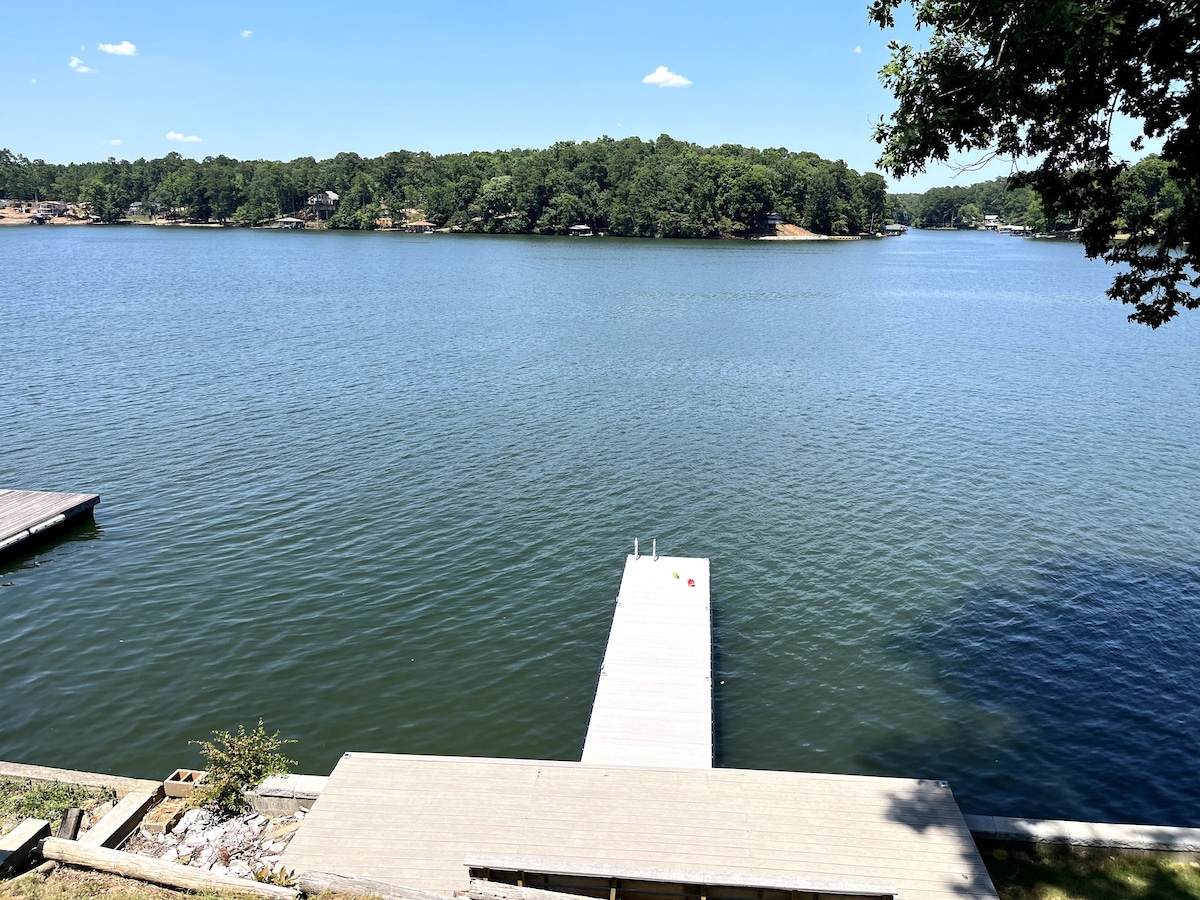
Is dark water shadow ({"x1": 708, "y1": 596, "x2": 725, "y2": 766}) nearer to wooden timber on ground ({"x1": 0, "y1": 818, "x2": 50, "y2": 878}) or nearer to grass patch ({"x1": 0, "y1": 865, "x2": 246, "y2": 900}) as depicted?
grass patch ({"x1": 0, "y1": 865, "x2": 246, "y2": 900})

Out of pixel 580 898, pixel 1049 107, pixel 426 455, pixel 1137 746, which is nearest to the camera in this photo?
pixel 580 898

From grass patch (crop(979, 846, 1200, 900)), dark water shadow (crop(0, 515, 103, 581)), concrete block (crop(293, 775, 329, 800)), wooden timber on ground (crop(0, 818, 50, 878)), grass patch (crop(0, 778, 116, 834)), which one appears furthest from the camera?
dark water shadow (crop(0, 515, 103, 581))

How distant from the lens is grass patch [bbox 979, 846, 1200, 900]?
45.1 feet

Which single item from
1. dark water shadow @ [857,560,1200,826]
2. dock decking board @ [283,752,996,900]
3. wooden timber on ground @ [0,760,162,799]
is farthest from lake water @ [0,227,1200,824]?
dock decking board @ [283,752,996,900]

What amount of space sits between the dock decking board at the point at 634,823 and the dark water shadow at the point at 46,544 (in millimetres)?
19144

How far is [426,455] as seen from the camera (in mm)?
38500

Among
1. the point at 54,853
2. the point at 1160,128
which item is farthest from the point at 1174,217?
the point at 54,853

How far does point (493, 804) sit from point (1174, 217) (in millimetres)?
18137

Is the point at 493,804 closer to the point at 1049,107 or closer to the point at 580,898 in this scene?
the point at 580,898

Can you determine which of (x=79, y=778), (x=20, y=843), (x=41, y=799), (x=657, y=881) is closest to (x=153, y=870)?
(x=20, y=843)

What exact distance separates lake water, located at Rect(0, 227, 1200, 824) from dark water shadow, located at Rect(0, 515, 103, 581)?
16 centimetres

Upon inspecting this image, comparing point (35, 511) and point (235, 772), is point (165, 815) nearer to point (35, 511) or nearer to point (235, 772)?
point (235, 772)

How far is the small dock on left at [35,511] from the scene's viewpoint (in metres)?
28.5

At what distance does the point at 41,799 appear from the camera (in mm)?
15727
